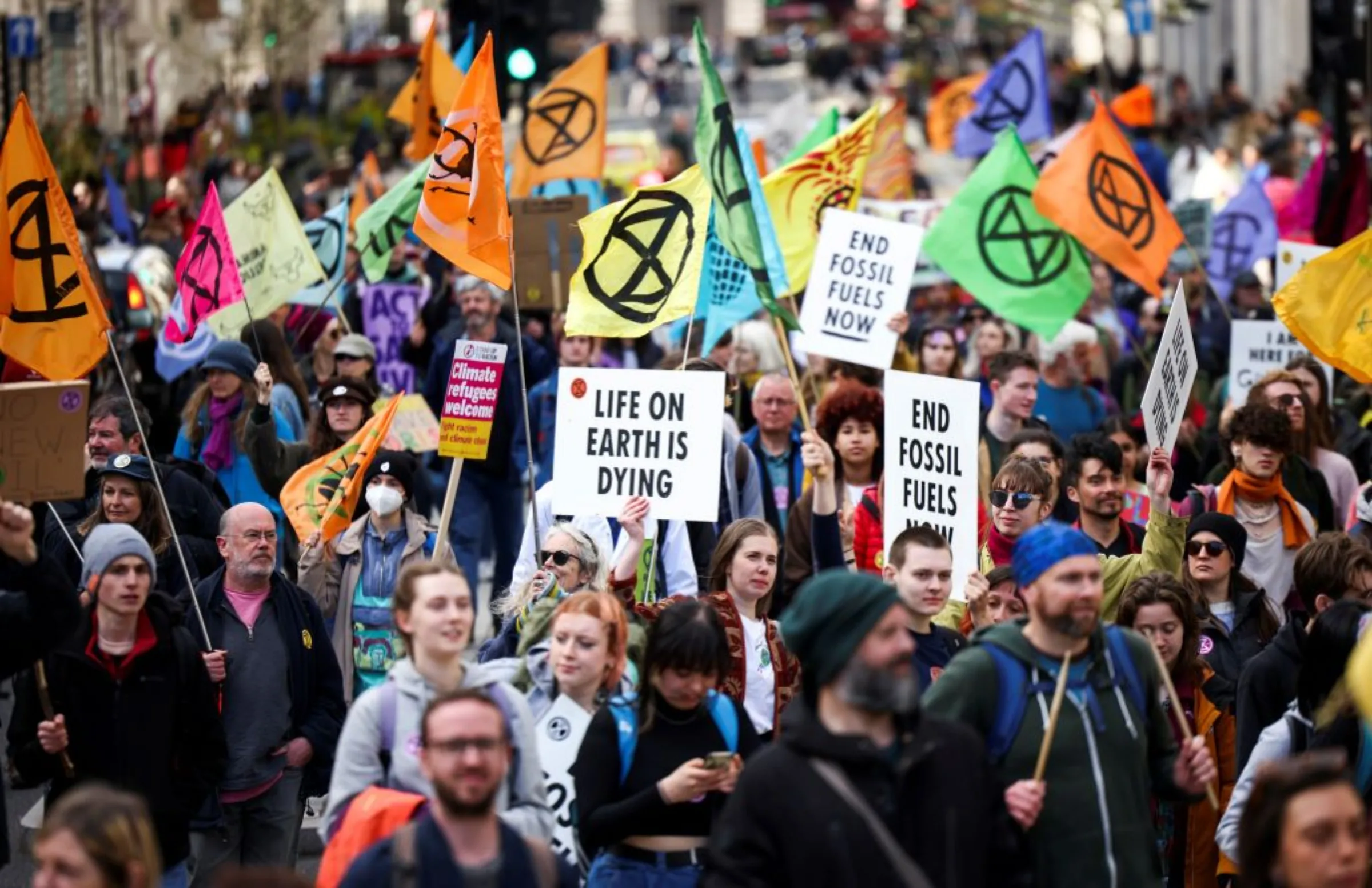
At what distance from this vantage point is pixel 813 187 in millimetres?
13742

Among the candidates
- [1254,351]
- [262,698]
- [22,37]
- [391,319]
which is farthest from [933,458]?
[22,37]

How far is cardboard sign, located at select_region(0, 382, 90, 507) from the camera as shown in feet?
24.2

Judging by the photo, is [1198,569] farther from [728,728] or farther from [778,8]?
[778,8]

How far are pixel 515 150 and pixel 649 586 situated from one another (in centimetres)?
781

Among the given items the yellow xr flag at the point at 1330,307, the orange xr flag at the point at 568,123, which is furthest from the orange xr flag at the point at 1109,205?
the orange xr flag at the point at 568,123

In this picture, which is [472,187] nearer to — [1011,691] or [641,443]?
[641,443]

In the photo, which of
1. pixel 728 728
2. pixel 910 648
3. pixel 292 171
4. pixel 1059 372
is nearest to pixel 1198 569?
pixel 728 728

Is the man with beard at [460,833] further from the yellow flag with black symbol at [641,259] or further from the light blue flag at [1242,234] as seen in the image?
the light blue flag at [1242,234]

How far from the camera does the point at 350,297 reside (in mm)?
16406

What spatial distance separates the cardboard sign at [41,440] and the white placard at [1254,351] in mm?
7200

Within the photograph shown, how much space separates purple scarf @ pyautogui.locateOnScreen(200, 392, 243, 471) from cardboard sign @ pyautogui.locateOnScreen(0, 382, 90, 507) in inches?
138

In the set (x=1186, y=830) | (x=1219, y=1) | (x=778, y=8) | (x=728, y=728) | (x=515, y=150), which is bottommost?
(x=1186, y=830)

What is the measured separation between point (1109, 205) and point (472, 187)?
4.77m

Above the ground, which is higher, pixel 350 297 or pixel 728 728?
pixel 350 297
